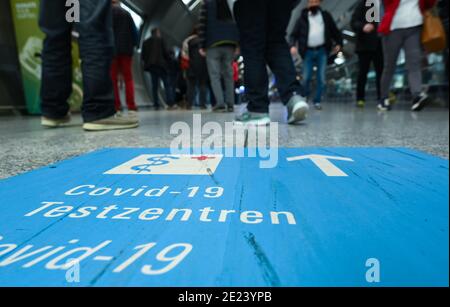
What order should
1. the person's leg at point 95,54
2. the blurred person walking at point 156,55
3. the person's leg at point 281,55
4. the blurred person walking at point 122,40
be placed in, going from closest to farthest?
the person's leg at point 95,54 → the person's leg at point 281,55 → the blurred person walking at point 122,40 → the blurred person walking at point 156,55

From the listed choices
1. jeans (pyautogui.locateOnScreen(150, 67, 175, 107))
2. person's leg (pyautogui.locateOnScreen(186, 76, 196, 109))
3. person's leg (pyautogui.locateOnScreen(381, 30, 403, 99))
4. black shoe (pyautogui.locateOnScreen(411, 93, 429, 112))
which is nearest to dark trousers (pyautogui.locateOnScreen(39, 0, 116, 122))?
person's leg (pyautogui.locateOnScreen(381, 30, 403, 99))

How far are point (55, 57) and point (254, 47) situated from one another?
1.03 metres

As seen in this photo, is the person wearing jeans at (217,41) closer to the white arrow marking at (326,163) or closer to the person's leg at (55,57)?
Result: the person's leg at (55,57)

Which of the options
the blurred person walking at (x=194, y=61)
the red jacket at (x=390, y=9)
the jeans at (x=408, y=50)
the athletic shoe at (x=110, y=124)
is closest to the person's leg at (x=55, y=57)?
the athletic shoe at (x=110, y=124)

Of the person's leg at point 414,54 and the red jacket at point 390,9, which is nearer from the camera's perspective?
the red jacket at point 390,9

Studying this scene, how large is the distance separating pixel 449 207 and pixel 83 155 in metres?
0.92

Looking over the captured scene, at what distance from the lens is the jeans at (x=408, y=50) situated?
2.20 metres

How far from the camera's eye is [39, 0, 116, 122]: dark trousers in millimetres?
1484

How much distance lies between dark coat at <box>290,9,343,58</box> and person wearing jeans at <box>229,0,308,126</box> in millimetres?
1804

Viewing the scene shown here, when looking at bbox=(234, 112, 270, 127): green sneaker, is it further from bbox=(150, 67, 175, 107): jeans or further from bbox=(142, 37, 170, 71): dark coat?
bbox=(150, 67, 175, 107): jeans

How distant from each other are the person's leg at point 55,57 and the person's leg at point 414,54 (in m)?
2.17

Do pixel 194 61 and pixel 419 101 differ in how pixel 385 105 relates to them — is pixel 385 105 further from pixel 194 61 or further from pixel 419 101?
pixel 194 61

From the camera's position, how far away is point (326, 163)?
0.75m
